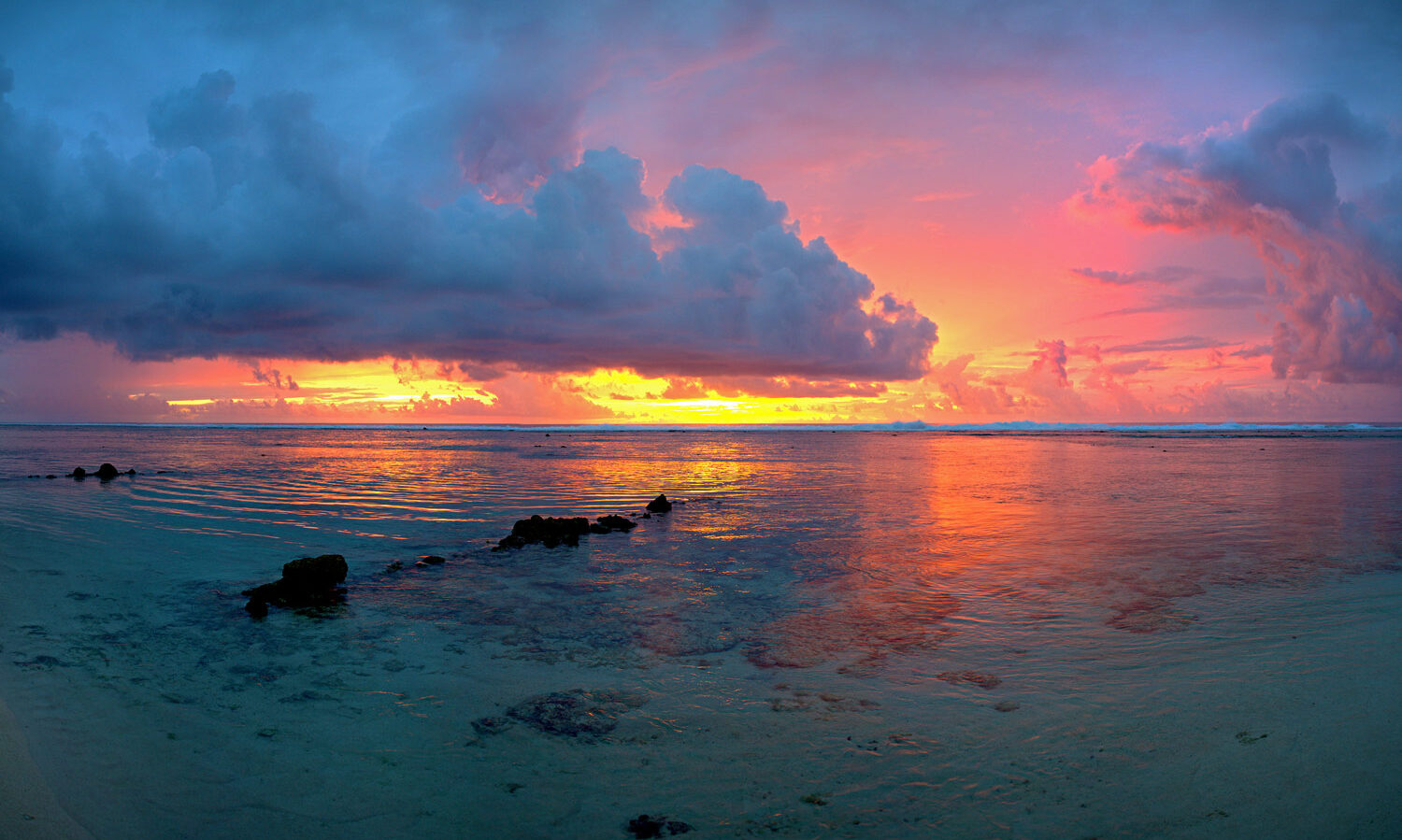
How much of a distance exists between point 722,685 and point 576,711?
1.99 metres

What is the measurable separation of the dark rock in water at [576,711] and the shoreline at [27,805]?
396 cm

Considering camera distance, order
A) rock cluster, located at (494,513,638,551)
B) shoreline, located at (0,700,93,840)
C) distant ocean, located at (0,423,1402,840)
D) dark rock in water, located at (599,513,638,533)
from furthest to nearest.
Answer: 1. dark rock in water, located at (599,513,638,533)
2. rock cluster, located at (494,513,638,551)
3. distant ocean, located at (0,423,1402,840)
4. shoreline, located at (0,700,93,840)

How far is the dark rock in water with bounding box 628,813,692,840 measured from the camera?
5996mm

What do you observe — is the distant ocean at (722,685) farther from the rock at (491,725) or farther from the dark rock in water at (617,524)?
the dark rock in water at (617,524)

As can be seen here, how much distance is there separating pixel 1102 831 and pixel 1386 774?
10.5 ft

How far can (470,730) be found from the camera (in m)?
7.96

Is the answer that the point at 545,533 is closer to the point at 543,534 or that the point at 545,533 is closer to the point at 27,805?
the point at 543,534

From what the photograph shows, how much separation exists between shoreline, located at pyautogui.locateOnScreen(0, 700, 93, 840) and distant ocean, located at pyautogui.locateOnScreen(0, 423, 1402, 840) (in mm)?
154

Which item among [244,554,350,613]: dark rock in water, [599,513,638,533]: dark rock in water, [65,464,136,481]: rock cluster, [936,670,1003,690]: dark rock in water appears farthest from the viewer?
[65,464,136,481]: rock cluster

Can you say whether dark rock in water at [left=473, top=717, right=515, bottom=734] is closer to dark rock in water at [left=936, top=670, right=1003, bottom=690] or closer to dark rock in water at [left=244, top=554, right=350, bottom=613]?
dark rock in water at [left=936, top=670, right=1003, bottom=690]

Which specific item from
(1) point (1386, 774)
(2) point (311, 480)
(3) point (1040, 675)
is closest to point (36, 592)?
(3) point (1040, 675)

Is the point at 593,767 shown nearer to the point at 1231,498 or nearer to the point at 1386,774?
the point at 1386,774

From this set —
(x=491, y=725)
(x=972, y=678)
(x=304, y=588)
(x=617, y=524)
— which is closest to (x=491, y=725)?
(x=491, y=725)

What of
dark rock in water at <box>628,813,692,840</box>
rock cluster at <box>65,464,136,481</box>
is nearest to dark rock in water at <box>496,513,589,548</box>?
dark rock in water at <box>628,813,692,840</box>
